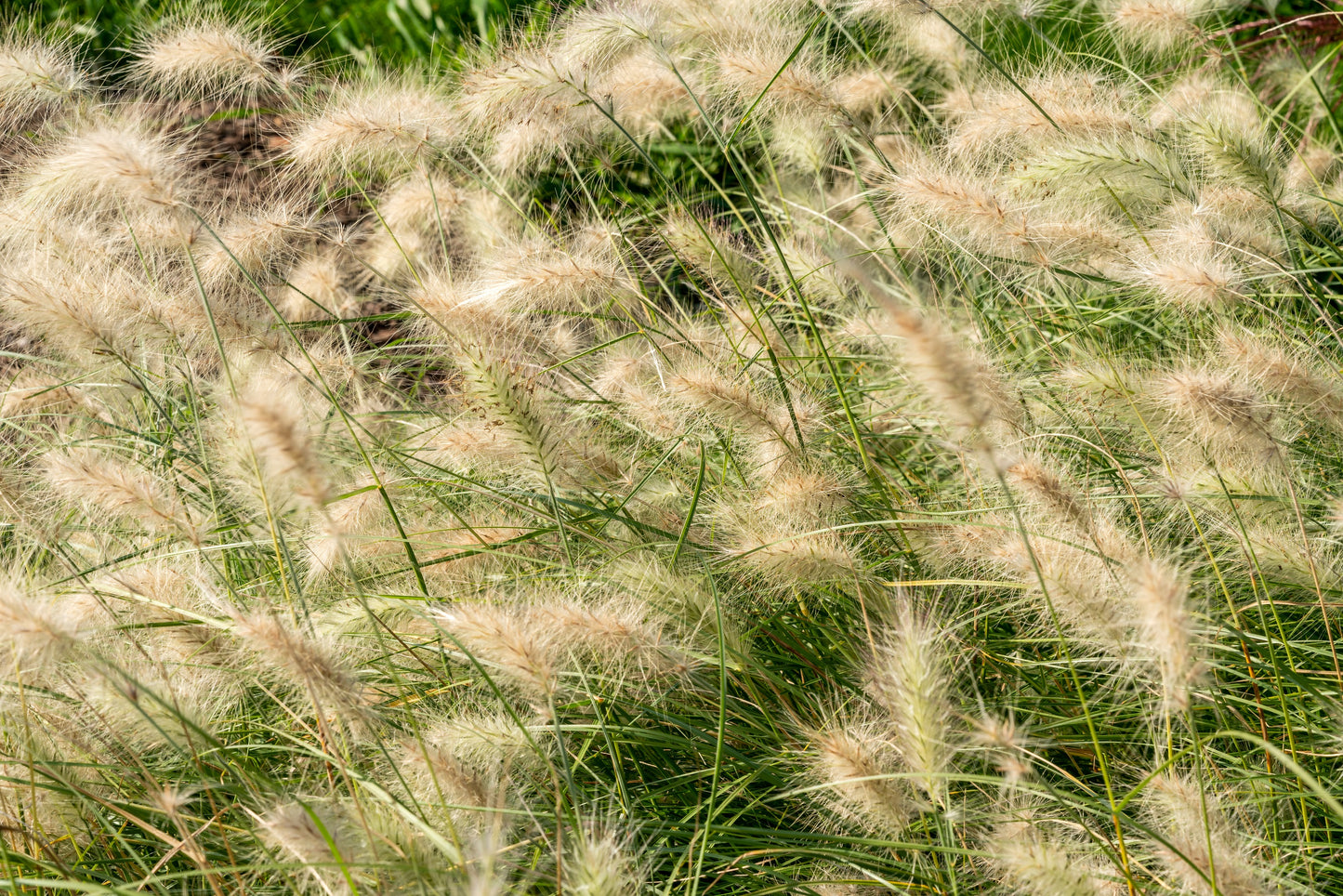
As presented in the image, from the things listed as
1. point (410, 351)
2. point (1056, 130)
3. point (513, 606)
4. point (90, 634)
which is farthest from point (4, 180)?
point (1056, 130)

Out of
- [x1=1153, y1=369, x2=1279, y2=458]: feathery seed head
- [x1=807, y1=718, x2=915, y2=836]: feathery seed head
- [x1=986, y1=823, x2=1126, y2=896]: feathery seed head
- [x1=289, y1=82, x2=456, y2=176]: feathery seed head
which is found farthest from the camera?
[x1=289, y1=82, x2=456, y2=176]: feathery seed head

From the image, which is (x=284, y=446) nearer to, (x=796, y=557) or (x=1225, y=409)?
(x=796, y=557)

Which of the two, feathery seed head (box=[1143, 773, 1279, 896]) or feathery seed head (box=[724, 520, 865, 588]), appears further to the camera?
feathery seed head (box=[724, 520, 865, 588])

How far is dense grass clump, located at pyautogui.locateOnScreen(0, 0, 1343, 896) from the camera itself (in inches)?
56.9

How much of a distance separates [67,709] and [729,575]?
1.26 meters

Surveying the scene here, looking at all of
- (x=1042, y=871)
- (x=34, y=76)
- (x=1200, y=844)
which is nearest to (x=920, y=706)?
(x=1042, y=871)

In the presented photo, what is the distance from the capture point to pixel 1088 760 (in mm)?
1887

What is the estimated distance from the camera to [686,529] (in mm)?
1682

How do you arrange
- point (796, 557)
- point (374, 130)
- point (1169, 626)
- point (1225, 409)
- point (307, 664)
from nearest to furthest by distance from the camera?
point (1169, 626), point (307, 664), point (1225, 409), point (796, 557), point (374, 130)

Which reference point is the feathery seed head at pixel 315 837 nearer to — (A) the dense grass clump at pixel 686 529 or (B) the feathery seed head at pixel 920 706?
(A) the dense grass clump at pixel 686 529

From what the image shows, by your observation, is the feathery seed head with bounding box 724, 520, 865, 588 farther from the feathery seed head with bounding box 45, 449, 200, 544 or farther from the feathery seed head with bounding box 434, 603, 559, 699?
the feathery seed head with bounding box 45, 449, 200, 544

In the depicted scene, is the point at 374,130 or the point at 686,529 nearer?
the point at 686,529

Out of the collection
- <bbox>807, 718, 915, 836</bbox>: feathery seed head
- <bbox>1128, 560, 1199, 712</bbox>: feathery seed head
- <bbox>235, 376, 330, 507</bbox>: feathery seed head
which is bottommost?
<bbox>807, 718, 915, 836</bbox>: feathery seed head

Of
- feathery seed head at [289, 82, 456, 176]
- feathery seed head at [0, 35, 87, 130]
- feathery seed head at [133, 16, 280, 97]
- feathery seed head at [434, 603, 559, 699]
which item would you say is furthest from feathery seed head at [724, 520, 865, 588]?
feathery seed head at [0, 35, 87, 130]
